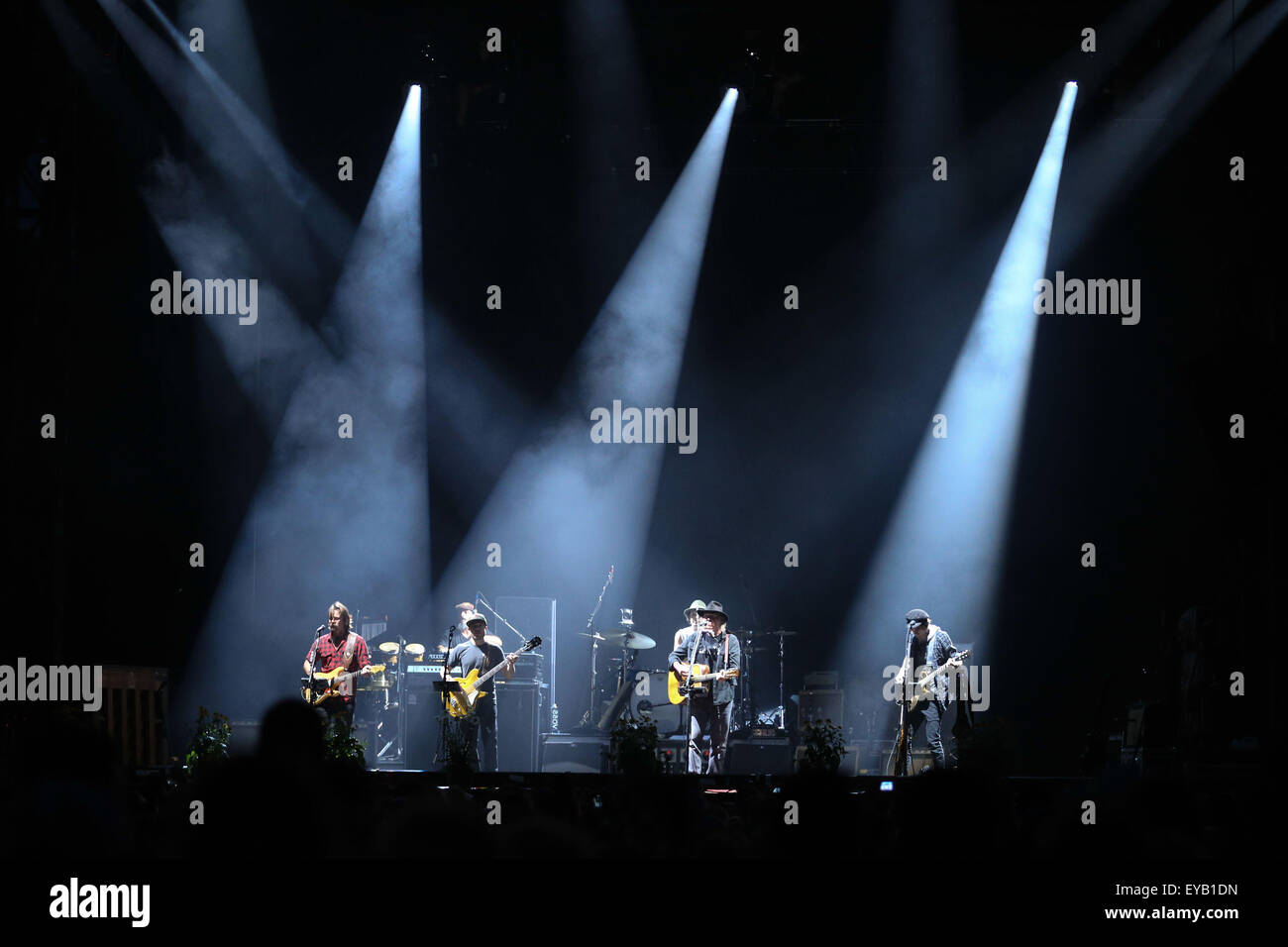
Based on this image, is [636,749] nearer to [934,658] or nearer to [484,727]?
[484,727]

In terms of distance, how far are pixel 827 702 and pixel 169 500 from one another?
22.8 ft

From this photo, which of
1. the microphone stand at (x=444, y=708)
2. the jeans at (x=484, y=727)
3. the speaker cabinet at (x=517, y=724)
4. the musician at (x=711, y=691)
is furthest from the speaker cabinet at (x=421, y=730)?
the musician at (x=711, y=691)

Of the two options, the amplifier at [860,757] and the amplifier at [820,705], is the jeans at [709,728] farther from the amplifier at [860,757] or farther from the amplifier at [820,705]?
the amplifier at [820,705]

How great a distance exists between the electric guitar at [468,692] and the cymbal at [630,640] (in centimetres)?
176

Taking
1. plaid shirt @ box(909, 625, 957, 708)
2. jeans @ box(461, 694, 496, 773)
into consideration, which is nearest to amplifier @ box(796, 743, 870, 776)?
plaid shirt @ box(909, 625, 957, 708)

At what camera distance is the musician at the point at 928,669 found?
10.8 metres

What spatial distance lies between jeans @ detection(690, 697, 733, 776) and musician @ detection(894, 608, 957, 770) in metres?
1.66

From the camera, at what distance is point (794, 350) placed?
14883 millimetres

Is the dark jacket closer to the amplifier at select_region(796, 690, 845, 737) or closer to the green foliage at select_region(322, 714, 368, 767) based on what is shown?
the amplifier at select_region(796, 690, 845, 737)

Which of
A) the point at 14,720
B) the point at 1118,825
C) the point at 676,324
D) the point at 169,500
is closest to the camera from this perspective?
the point at 1118,825

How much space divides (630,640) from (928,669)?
10.7 feet
